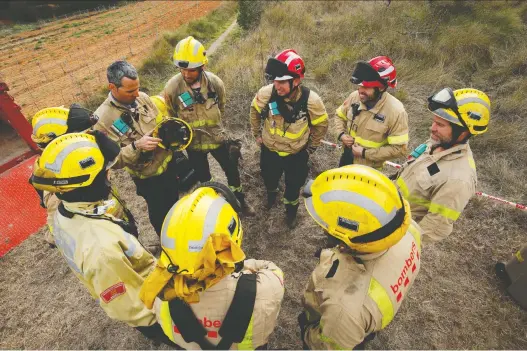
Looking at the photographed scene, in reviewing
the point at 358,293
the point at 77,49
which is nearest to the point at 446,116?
the point at 358,293

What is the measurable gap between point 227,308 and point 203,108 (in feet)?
8.83

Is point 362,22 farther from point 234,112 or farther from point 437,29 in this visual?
point 234,112

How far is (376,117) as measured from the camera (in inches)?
127

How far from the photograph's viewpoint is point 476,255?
12.3ft

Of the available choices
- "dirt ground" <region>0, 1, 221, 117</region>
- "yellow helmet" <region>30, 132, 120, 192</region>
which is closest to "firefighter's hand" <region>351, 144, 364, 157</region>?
"yellow helmet" <region>30, 132, 120, 192</region>

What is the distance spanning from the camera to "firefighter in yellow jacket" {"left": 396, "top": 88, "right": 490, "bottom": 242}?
238cm

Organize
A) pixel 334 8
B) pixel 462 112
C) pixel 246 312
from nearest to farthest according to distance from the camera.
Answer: pixel 246 312 < pixel 462 112 < pixel 334 8

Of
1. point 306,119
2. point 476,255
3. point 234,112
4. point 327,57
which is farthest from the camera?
point 327,57

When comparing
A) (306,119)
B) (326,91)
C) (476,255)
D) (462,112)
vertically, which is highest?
(462,112)

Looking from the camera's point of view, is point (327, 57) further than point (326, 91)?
Yes

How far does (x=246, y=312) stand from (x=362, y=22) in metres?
9.57

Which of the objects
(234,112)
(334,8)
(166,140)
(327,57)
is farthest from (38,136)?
(334,8)

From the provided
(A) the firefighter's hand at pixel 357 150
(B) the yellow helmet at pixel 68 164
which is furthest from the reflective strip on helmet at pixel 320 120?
(B) the yellow helmet at pixel 68 164

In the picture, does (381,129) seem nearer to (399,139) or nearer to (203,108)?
(399,139)
